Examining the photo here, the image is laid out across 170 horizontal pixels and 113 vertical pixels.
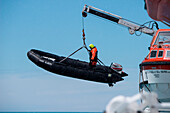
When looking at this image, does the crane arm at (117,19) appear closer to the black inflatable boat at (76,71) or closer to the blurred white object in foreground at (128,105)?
the black inflatable boat at (76,71)

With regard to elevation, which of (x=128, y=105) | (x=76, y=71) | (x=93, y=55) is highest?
(x=93, y=55)

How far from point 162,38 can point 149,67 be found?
8.05ft

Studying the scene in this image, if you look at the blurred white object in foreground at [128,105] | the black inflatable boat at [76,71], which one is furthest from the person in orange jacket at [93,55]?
the blurred white object in foreground at [128,105]

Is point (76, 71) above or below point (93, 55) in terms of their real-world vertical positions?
below

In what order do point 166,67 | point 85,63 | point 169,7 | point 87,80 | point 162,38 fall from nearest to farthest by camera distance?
point 169,7 < point 166,67 < point 87,80 < point 162,38 < point 85,63

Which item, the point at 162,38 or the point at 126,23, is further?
the point at 126,23

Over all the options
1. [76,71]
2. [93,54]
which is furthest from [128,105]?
[93,54]

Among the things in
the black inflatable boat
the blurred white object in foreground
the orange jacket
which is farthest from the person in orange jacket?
the blurred white object in foreground

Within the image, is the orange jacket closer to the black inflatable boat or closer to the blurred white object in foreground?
the black inflatable boat

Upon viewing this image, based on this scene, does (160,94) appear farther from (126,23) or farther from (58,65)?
(126,23)

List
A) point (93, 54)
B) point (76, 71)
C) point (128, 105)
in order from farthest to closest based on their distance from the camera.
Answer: point (93, 54) < point (76, 71) < point (128, 105)

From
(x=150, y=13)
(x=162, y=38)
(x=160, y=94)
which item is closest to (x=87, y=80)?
(x=160, y=94)

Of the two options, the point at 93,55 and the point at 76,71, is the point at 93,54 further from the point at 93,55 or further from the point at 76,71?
the point at 76,71

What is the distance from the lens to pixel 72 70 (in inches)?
543
